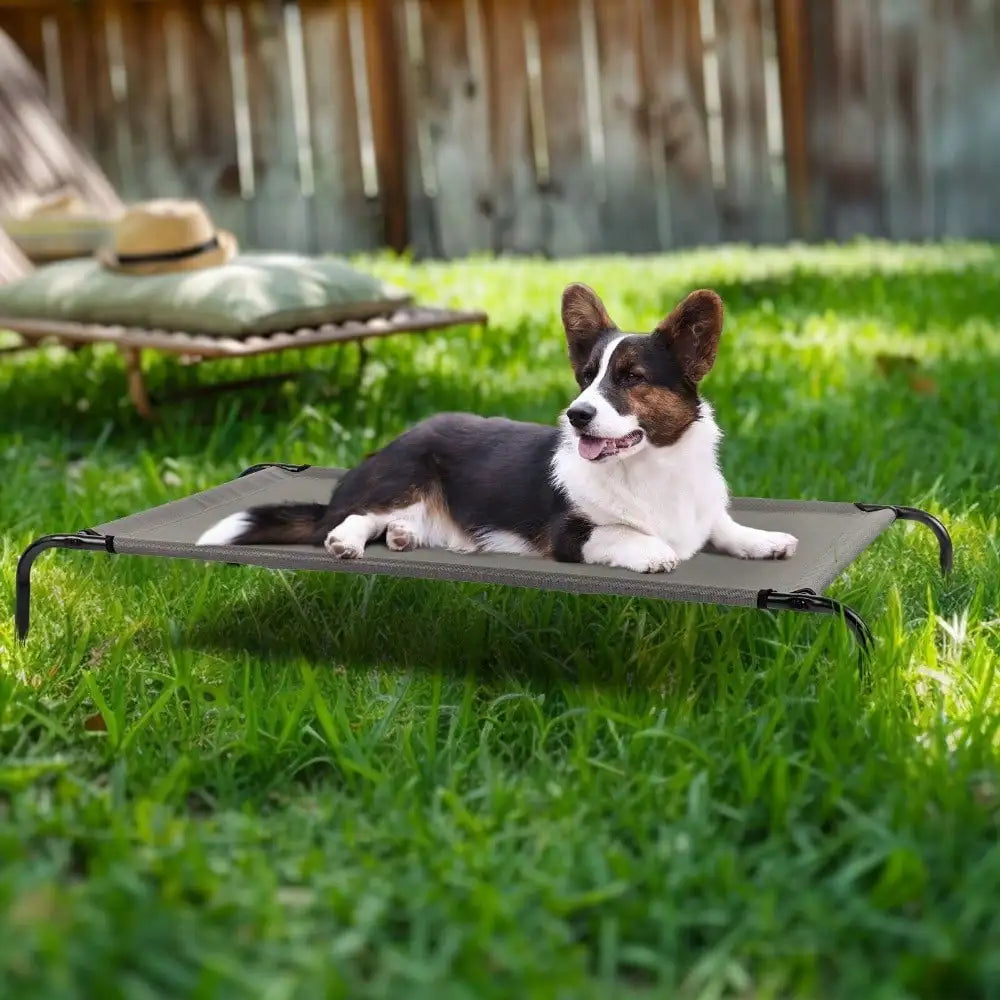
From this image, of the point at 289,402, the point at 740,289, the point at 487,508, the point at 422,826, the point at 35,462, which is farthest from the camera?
the point at 740,289

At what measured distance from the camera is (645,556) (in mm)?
2863

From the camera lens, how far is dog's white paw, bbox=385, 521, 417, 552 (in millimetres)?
3107

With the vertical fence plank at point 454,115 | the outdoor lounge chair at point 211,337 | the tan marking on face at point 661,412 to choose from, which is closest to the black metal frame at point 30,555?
the tan marking on face at point 661,412

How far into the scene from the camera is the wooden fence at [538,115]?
8.56 m

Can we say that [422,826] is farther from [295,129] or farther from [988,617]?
[295,129]

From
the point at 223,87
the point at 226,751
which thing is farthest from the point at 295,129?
the point at 226,751

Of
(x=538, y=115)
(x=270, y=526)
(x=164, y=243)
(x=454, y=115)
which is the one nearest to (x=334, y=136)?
(x=454, y=115)

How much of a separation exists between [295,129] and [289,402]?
4.04 meters

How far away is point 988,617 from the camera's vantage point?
3.27 m

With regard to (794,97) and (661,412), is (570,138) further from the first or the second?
(661,412)

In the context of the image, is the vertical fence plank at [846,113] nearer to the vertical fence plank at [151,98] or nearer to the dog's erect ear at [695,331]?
the vertical fence plank at [151,98]

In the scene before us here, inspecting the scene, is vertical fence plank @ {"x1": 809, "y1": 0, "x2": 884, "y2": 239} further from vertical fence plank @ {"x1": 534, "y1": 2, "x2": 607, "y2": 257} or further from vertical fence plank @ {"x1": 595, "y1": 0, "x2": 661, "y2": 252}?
vertical fence plank @ {"x1": 534, "y1": 2, "x2": 607, "y2": 257}

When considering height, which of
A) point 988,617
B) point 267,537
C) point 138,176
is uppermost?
point 138,176

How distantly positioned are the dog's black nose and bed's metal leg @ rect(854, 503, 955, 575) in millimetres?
877
